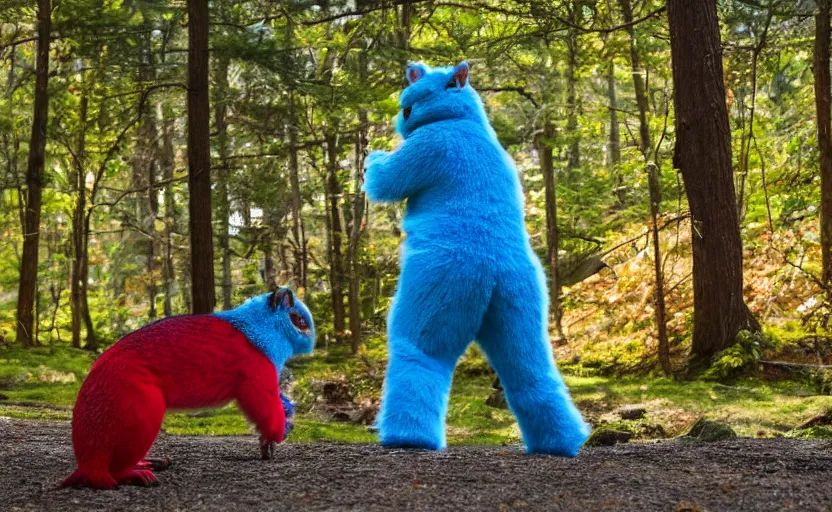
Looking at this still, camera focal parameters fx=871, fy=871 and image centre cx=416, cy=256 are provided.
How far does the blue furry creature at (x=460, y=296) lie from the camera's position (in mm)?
4629

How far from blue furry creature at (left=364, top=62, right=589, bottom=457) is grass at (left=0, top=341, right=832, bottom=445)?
4.97 feet

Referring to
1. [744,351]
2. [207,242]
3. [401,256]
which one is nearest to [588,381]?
[744,351]

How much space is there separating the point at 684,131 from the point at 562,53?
403 centimetres

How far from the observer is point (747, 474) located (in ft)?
12.1

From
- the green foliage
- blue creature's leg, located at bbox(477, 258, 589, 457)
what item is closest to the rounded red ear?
blue creature's leg, located at bbox(477, 258, 589, 457)

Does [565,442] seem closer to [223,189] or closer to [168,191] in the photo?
[223,189]

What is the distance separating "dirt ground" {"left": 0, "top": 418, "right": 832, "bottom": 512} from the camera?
3130 millimetres

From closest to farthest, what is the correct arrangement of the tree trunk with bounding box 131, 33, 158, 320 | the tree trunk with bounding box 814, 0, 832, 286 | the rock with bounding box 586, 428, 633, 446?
the rock with bounding box 586, 428, 633, 446 → the tree trunk with bounding box 814, 0, 832, 286 → the tree trunk with bounding box 131, 33, 158, 320

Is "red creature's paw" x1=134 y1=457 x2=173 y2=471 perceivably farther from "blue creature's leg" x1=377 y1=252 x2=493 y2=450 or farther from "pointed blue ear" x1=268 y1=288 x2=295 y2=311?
"blue creature's leg" x1=377 y1=252 x2=493 y2=450

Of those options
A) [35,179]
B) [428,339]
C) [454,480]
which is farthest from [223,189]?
[454,480]

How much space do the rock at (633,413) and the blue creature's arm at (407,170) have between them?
3495mm

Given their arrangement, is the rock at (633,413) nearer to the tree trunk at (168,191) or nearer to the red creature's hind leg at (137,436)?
the red creature's hind leg at (137,436)

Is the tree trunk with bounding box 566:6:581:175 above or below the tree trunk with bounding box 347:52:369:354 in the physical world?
above

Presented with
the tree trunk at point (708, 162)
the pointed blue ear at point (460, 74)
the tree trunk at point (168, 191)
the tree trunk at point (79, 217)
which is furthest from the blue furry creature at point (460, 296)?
the tree trunk at point (168, 191)
